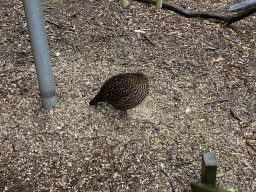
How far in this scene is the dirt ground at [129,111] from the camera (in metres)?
3.85

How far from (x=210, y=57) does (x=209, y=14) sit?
170 centimetres

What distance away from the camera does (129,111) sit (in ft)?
15.7

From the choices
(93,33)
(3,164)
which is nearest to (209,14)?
(93,33)

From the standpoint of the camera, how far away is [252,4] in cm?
697

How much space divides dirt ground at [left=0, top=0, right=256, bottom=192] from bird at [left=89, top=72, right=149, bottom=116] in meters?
0.47

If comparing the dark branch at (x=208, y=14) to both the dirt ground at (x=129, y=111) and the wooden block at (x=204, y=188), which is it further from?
the wooden block at (x=204, y=188)

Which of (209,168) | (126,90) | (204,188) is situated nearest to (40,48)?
(126,90)

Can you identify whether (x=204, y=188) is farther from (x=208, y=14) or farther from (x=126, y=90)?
(x=208, y=14)

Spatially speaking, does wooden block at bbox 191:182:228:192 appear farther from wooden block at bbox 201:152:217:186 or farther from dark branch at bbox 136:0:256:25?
dark branch at bbox 136:0:256:25

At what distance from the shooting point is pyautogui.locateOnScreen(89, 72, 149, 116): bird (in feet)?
13.5

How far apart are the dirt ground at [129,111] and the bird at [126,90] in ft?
1.56

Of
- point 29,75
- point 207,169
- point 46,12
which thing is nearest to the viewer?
point 207,169

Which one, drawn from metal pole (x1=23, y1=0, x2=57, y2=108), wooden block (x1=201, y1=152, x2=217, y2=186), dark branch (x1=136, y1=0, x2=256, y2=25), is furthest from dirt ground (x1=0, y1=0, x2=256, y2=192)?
wooden block (x1=201, y1=152, x2=217, y2=186)

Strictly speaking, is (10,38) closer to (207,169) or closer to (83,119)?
(83,119)
